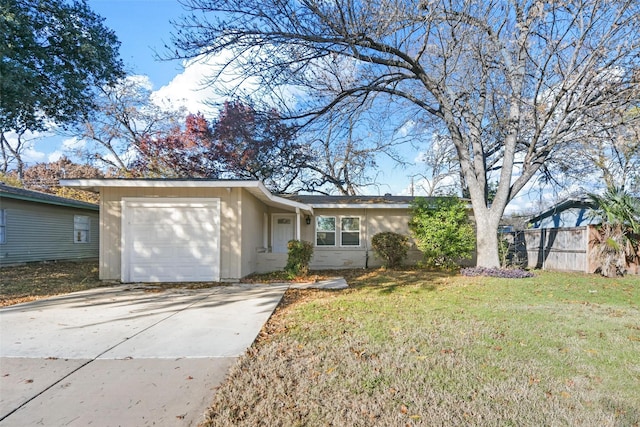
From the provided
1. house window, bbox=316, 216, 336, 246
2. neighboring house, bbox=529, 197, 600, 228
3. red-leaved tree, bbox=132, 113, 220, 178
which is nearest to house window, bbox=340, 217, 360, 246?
house window, bbox=316, 216, 336, 246

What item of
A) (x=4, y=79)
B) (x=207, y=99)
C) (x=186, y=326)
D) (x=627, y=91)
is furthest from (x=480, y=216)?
(x=4, y=79)

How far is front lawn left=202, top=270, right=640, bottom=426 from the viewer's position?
258 cm

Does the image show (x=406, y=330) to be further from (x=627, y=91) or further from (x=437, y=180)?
(x=437, y=180)

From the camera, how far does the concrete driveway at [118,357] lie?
8.61 ft

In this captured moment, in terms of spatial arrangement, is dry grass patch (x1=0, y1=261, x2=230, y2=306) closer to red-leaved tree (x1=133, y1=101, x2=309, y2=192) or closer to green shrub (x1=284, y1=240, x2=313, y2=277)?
green shrub (x1=284, y1=240, x2=313, y2=277)

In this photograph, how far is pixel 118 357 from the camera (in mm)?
3688

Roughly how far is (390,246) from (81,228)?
566 inches

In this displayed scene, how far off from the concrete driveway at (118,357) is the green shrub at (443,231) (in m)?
6.98

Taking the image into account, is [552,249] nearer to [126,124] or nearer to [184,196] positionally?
[184,196]

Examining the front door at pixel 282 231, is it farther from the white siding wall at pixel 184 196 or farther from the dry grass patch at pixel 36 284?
the dry grass patch at pixel 36 284

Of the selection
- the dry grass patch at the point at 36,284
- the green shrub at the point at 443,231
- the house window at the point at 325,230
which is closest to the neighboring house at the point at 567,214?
the green shrub at the point at 443,231

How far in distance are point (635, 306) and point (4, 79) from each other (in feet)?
44.7

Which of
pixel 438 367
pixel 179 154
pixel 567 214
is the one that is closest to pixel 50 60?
pixel 179 154

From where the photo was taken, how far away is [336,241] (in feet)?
45.2
